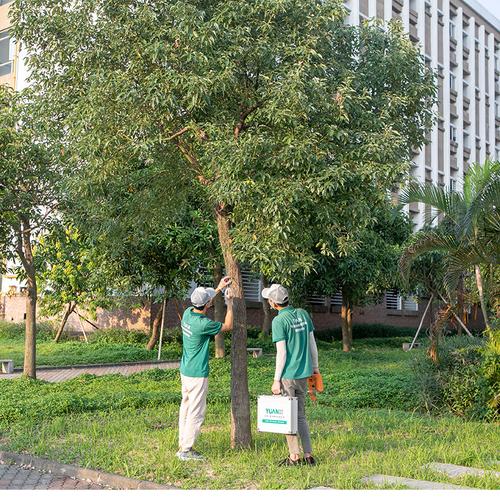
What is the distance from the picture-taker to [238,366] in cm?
852

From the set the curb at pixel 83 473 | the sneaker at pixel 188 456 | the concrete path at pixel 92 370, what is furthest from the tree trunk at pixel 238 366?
the concrete path at pixel 92 370

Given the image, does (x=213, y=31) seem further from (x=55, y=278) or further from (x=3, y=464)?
(x=55, y=278)

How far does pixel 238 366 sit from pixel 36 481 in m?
2.46

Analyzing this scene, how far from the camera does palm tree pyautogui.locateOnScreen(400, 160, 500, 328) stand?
36.0 ft

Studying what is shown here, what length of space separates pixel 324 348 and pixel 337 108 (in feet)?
69.6

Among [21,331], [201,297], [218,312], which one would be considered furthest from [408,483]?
[21,331]

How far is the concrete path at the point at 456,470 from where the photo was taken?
22.6 ft

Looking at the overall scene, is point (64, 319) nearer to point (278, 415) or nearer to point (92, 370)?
point (92, 370)

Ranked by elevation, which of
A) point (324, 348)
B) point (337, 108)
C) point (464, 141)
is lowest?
point (324, 348)

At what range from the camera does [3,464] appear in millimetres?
8180

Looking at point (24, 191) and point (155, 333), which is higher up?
point (24, 191)

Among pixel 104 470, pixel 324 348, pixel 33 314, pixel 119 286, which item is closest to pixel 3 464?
pixel 104 470

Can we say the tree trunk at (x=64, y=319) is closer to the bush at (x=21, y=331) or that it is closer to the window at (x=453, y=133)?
the bush at (x=21, y=331)

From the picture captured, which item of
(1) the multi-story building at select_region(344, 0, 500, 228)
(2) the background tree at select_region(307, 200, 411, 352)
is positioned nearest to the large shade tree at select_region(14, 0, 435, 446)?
(2) the background tree at select_region(307, 200, 411, 352)
